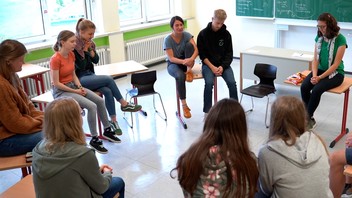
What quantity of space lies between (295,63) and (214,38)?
3.96ft

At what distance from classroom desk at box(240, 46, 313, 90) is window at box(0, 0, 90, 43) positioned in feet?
9.40

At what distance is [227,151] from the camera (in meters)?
1.72

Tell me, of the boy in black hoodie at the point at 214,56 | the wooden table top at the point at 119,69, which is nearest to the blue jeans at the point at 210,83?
the boy in black hoodie at the point at 214,56

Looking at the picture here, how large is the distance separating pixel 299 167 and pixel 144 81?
9.28 ft

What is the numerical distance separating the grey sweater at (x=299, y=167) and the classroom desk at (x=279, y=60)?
3.13 metres

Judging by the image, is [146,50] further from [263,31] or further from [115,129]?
[115,129]

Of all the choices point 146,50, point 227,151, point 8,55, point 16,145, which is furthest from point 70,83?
point 146,50

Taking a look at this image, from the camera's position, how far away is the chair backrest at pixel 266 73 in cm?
442

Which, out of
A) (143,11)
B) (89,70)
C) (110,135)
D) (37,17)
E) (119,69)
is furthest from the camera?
(143,11)

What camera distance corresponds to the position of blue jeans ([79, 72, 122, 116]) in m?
3.97

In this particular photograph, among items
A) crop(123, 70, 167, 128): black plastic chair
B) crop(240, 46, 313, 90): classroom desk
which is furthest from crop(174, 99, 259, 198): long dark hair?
crop(240, 46, 313, 90): classroom desk

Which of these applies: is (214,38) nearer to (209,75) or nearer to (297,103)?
(209,75)

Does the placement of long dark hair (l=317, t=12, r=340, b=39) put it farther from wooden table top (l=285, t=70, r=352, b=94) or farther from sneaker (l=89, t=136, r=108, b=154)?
sneaker (l=89, t=136, r=108, b=154)

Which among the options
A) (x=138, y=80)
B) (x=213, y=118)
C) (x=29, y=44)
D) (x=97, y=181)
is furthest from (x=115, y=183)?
(x=29, y=44)
